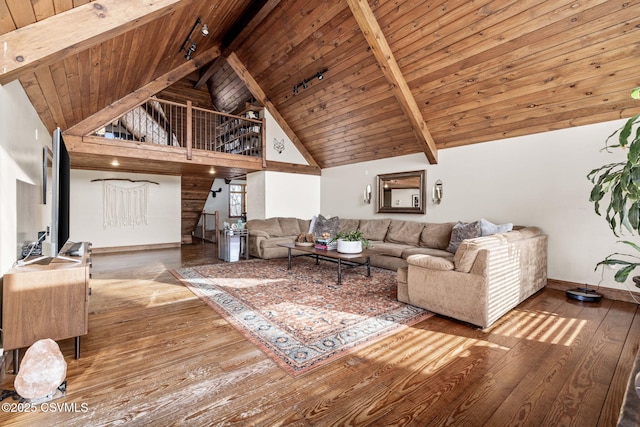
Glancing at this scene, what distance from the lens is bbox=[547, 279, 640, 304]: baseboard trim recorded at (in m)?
3.27

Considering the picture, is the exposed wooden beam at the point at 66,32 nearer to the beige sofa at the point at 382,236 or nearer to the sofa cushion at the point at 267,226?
the beige sofa at the point at 382,236

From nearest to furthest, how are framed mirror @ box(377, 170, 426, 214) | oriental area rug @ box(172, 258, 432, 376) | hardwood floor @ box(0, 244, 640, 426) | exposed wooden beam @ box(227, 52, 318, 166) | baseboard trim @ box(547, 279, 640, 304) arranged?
hardwood floor @ box(0, 244, 640, 426) → oriental area rug @ box(172, 258, 432, 376) → baseboard trim @ box(547, 279, 640, 304) → framed mirror @ box(377, 170, 426, 214) → exposed wooden beam @ box(227, 52, 318, 166)

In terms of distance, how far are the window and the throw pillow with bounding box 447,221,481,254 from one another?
8.38 m

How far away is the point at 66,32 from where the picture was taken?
184cm

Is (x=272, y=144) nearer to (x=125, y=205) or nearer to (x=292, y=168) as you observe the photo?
(x=292, y=168)

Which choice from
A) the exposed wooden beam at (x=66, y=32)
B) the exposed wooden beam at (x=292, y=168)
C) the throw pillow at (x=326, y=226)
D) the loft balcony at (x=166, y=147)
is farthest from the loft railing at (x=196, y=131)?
the exposed wooden beam at (x=66, y=32)

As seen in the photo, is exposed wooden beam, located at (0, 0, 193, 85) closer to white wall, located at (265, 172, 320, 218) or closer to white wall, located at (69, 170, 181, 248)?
white wall, located at (265, 172, 320, 218)

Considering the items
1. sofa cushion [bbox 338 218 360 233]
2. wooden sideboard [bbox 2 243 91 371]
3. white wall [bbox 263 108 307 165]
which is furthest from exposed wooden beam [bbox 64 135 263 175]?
wooden sideboard [bbox 2 243 91 371]

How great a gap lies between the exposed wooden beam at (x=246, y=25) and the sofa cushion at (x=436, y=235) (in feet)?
14.2

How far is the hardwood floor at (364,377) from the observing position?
4.80 ft

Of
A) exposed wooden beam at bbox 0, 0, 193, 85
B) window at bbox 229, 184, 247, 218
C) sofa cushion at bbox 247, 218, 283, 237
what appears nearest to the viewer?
exposed wooden beam at bbox 0, 0, 193, 85

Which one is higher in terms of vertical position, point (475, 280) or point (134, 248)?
point (475, 280)

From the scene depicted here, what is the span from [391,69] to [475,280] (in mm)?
3035

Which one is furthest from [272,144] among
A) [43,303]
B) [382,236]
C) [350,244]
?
[43,303]
